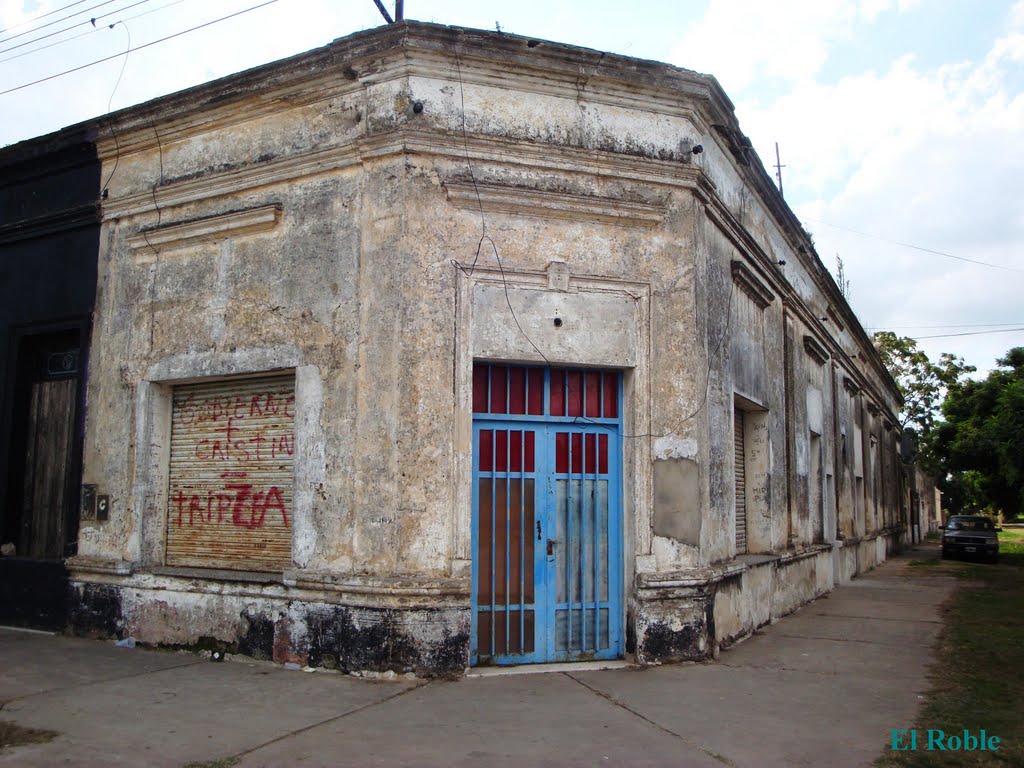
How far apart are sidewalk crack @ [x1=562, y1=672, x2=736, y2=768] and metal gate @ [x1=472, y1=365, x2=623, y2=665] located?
57 cm

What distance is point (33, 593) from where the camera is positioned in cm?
849

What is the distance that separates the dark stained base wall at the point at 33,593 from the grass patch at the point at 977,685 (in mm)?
7648

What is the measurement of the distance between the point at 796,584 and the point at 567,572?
18.4ft

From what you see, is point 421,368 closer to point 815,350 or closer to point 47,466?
point 47,466

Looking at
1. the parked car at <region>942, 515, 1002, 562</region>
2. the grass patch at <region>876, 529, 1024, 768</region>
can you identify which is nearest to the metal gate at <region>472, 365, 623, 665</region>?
the grass patch at <region>876, 529, 1024, 768</region>

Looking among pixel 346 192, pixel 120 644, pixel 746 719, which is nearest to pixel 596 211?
pixel 346 192

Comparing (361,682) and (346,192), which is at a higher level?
(346,192)

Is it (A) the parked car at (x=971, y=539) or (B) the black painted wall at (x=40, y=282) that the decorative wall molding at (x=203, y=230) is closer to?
(B) the black painted wall at (x=40, y=282)

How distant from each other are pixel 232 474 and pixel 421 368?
2339mm

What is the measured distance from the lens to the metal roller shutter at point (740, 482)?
33.1 ft

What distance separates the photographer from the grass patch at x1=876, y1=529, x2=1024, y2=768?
4672mm

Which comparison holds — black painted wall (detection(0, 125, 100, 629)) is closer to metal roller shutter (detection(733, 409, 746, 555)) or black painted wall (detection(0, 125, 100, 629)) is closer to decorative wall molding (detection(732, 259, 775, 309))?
decorative wall molding (detection(732, 259, 775, 309))

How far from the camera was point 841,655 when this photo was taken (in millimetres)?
7805

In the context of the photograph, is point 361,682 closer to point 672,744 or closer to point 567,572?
point 567,572
